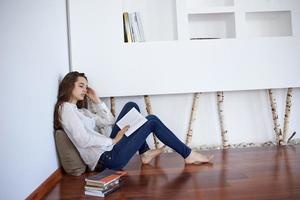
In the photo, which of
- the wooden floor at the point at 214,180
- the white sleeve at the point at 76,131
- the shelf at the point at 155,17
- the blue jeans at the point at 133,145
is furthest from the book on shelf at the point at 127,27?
the wooden floor at the point at 214,180

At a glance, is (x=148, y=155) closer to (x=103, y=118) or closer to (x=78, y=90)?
(x=103, y=118)

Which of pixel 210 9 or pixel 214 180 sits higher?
pixel 210 9

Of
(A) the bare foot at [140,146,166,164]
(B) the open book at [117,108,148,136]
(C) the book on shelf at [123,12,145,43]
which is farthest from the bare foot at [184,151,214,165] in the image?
(C) the book on shelf at [123,12,145,43]

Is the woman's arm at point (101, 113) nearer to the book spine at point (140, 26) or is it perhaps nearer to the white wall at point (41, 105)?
the white wall at point (41, 105)

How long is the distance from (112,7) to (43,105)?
120 centimetres

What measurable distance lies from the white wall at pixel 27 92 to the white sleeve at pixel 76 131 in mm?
112

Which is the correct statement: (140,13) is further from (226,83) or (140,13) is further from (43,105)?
(43,105)

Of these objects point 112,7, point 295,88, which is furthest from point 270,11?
point 112,7

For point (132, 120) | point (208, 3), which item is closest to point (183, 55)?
point (208, 3)

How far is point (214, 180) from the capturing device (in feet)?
6.25

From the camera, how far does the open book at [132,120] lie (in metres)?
2.28

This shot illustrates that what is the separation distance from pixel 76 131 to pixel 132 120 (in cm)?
51

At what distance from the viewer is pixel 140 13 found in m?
2.92

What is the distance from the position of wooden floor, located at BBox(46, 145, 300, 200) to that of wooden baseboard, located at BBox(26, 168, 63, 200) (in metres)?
0.04
